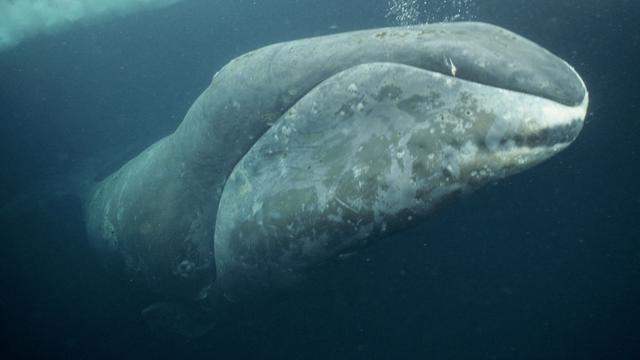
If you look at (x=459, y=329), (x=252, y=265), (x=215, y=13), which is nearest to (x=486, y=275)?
(x=459, y=329)

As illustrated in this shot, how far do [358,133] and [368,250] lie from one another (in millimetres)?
2992

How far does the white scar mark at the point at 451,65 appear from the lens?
3818 millimetres

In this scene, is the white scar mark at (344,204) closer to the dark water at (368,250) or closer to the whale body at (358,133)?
the whale body at (358,133)

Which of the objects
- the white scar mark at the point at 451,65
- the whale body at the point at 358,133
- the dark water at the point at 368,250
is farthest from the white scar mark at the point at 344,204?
the dark water at the point at 368,250

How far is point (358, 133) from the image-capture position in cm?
410

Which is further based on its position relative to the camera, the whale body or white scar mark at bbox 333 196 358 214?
white scar mark at bbox 333 196 358 214

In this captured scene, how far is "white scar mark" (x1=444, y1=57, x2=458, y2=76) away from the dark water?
3121mm

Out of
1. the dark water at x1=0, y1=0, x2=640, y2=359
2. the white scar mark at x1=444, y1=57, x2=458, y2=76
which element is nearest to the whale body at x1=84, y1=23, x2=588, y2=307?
the white scar mark at x1=444, y1=57, x2=458, y2=76

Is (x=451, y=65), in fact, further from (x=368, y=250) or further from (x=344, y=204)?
(x=368, y=250)

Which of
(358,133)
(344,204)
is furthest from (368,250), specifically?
(358,133)

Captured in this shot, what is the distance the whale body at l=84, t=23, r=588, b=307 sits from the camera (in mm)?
3637

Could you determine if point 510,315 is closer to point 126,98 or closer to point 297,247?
point 297,247

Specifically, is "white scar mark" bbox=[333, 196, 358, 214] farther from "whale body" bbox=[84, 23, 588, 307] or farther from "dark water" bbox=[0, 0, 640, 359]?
"dark water" bbox=[0, 0, 640, 359]

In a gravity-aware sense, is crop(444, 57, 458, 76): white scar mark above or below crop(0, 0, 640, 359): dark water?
above
